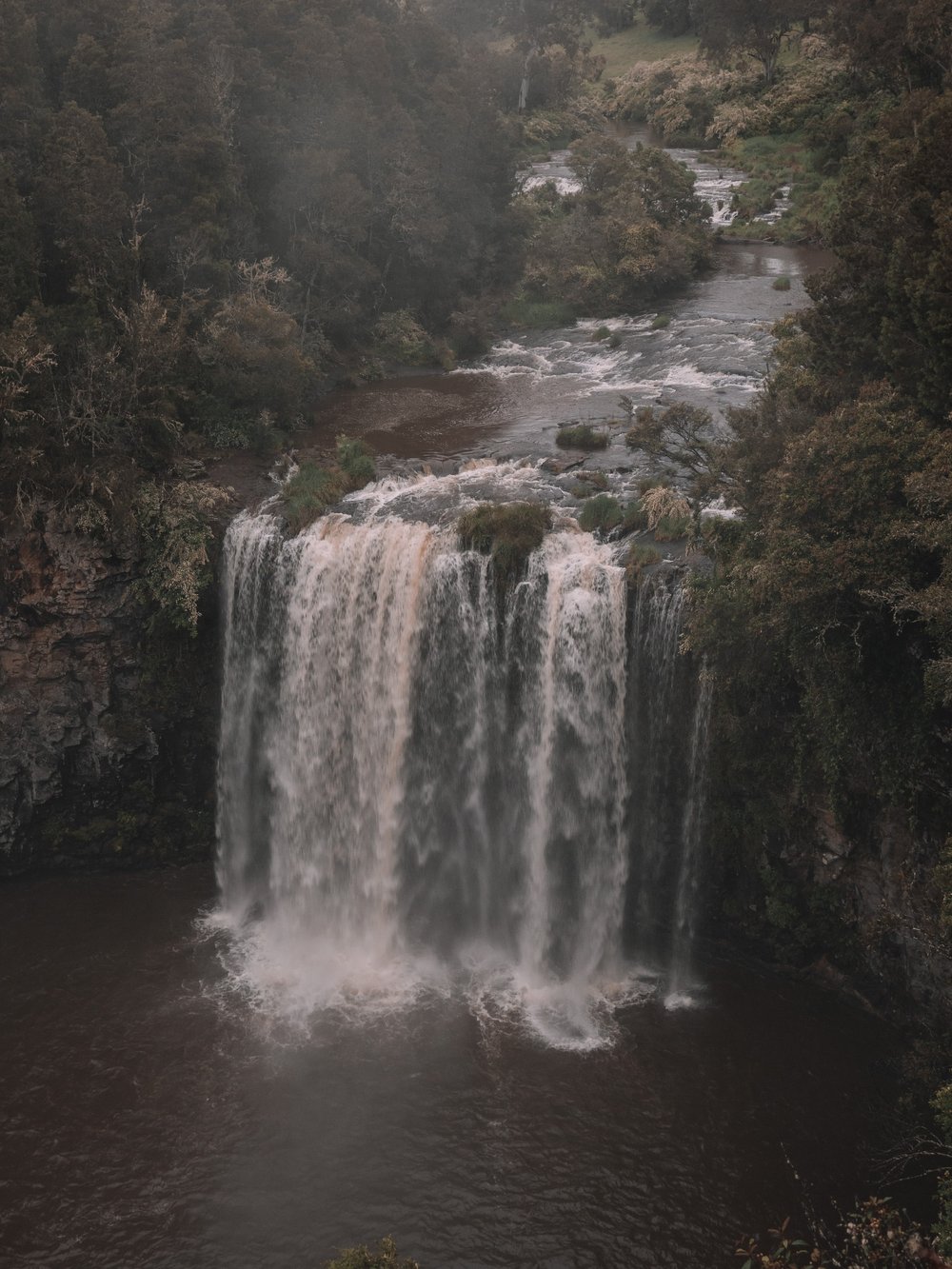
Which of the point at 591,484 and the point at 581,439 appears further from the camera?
the point at 581,439

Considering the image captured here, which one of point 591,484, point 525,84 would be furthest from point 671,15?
point 591,484

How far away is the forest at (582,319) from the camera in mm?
16875

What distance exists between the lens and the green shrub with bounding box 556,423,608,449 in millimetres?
28078

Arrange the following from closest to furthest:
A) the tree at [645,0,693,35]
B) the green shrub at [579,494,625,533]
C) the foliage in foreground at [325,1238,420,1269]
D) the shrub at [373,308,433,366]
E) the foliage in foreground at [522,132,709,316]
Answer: the foliage in foreground at [325,1238,420,1269]
the green shrub at [579,494,625,533]
the shrub at [373,308,433,366]
the foliage in foreground at [522,132,709,316]
the tree at [645,0,693,35]

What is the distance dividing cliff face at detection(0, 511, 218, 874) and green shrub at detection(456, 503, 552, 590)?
7198 millimetres

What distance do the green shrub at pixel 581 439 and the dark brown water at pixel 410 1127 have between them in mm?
13966

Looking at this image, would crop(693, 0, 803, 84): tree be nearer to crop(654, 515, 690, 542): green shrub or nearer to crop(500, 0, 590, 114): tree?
crop(500, 0, 590, 114): tree

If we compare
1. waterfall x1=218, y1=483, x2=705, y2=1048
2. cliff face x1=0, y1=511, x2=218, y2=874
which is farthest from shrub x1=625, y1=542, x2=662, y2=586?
cliff face x1=0, y1=511, x2=218, y2=874

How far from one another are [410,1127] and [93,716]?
11910 mm

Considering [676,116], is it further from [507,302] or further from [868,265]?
[868,265]

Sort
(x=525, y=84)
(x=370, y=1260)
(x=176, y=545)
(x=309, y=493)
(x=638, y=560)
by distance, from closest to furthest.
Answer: (x=370, y=1260) < (x=638, y=560) < (x=176, y=545) < (x=309, y=493) < (x=525, y=84)

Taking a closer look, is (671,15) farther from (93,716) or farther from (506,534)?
(93,716)

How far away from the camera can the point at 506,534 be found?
71.8 ft

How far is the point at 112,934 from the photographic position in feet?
75.3
